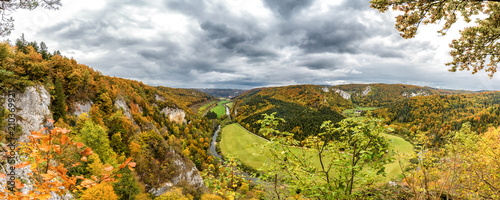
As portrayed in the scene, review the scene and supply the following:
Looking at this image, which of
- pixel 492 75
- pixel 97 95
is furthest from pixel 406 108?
pixel 97 95

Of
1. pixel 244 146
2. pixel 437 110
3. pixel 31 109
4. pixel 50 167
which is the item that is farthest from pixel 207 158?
pixel 437 110

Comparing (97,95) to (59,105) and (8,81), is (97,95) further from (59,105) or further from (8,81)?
(8,81)

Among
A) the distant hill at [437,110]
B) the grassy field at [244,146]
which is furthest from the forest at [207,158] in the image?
the distant hill at [437,110]

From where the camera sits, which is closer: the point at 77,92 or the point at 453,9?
the point at 453,9

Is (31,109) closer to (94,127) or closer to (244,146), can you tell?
(94,127)

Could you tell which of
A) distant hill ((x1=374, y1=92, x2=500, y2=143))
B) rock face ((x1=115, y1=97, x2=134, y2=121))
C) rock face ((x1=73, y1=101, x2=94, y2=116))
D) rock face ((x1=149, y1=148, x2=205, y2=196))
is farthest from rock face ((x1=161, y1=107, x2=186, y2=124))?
distant hill ((x1=374, y1=92, x2=500, y2=143))
